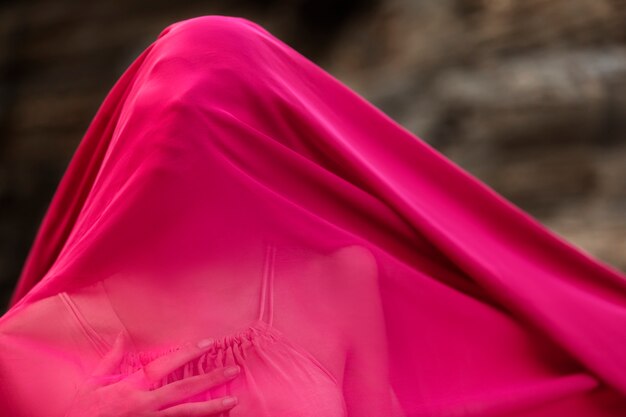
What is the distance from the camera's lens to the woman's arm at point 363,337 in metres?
1.08

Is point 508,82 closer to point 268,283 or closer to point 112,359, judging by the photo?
point 268,283

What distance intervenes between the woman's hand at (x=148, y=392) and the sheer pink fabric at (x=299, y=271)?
2 cm

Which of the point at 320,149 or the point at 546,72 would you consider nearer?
the point at 320,149

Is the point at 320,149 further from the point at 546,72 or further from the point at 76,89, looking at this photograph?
the point at 76,89

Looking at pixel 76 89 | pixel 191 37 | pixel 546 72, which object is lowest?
pixel 191 37

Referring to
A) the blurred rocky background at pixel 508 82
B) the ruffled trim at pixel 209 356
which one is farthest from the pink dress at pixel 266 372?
the blurred rocky background at pixel 508 82

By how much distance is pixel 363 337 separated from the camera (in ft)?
3.66

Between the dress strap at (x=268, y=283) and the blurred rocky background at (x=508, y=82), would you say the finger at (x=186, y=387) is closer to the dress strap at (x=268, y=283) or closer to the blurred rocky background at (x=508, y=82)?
the dress strap at (x=268, y=283)

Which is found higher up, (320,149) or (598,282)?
(320,149)

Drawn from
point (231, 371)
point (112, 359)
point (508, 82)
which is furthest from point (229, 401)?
point (508, 82)

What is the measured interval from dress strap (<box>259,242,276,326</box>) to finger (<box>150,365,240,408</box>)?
11 cm

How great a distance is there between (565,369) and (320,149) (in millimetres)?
467

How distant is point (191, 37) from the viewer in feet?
3.93

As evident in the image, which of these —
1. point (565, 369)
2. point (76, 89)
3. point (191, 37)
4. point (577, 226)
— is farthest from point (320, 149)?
point (76, 89)
